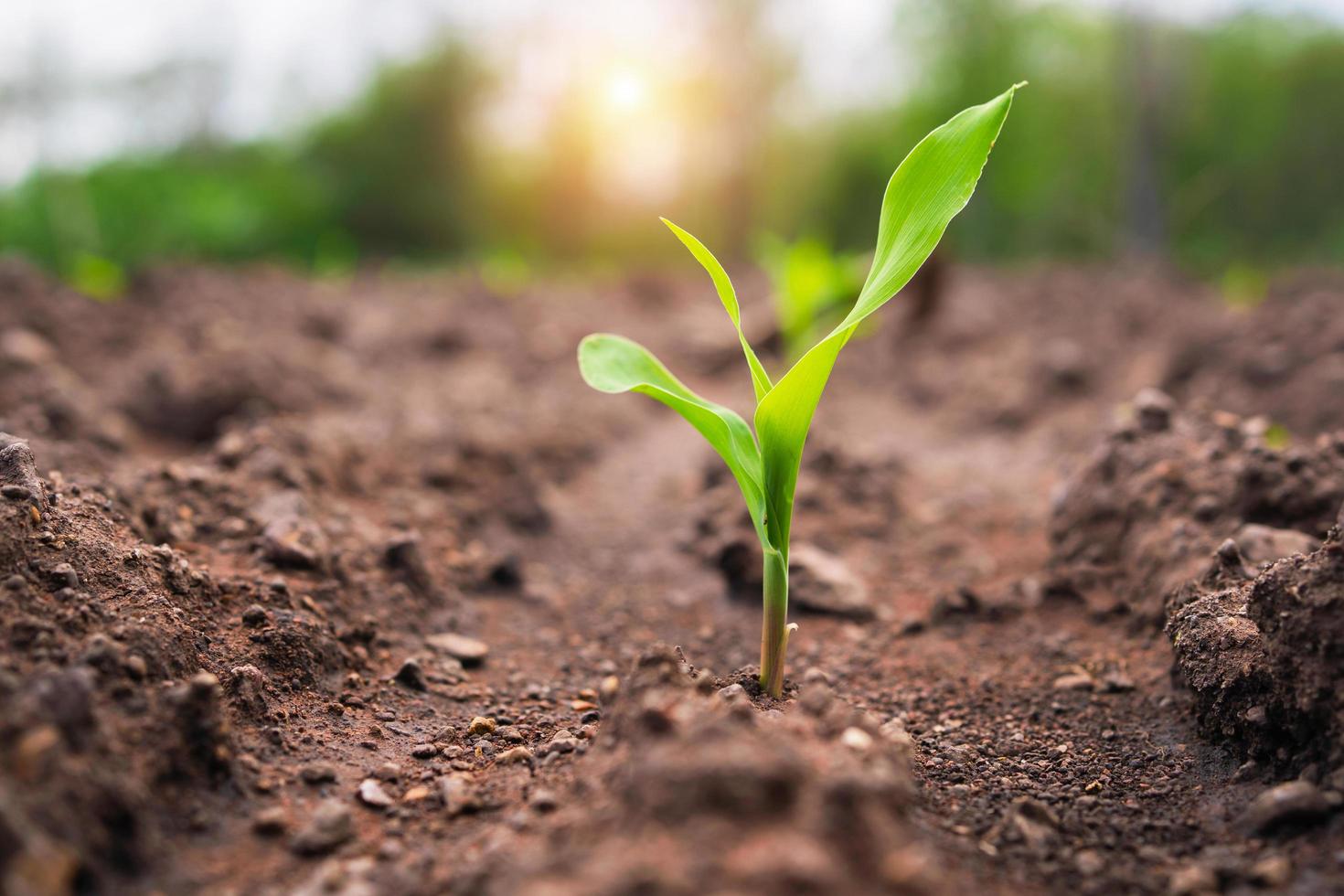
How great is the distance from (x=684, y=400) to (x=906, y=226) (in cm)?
39

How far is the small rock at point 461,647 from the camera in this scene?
5.72 feet

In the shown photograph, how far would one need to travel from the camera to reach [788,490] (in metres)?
1.36

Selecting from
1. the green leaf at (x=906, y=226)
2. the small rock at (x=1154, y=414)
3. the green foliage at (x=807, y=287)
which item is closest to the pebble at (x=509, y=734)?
the green leaf at (x=906, y=226)

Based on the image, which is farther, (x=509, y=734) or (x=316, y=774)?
(x=509, y=734)

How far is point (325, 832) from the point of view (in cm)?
107

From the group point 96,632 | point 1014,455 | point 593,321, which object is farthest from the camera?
point 593,321

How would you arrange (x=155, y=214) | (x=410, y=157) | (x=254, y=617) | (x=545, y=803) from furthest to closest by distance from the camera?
(x=410, y=157) → (x=155, y=214) → (x=254, y=617) → (x=545, y=803)

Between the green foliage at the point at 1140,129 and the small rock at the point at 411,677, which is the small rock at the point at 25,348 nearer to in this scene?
the small rock at the point at 411,677

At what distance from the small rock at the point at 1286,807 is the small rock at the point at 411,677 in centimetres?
123

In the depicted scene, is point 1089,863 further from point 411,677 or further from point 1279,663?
point 411,677

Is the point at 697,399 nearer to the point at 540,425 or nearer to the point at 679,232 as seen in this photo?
the point at 679,232

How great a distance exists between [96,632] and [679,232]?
925 mm

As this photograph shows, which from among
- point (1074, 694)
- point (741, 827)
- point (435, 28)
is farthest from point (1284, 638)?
point (435, 28)

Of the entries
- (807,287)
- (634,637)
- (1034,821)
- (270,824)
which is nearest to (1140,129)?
(807,287)
